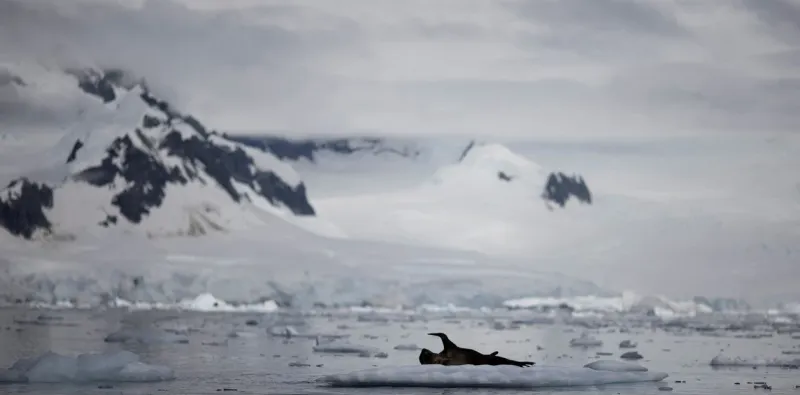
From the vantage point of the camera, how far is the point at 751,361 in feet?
33.9

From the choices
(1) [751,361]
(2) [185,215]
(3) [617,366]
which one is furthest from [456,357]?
(2) [185,215]

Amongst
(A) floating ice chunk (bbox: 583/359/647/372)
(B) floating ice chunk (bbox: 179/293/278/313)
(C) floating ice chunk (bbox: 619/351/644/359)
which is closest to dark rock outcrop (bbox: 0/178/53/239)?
(B) floating ice chunk (bbox: 179/293/278/313)

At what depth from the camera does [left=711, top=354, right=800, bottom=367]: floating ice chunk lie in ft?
33.6

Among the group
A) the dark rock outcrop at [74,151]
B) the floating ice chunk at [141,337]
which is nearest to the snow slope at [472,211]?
the floating ice chunk at [141,337]

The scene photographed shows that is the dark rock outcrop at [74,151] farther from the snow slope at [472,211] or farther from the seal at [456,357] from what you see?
the seal at [456,357]

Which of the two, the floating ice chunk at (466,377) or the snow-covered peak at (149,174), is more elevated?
the snow-covered peak at (149,174)

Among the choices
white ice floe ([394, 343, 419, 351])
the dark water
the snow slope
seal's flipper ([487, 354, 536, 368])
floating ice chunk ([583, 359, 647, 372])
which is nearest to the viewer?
the dark water

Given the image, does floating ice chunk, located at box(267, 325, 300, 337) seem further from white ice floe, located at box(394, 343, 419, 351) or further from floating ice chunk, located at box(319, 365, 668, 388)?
floating ice chunk, located at box(319, 365, 668, 388)

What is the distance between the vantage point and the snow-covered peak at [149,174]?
12047 mm

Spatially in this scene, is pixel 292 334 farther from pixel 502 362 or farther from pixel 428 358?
pixel 502 362

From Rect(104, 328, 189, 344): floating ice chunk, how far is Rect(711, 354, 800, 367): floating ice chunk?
18.9 feet

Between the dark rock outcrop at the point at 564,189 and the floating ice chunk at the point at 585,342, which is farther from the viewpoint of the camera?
the dark rock outcrop at the point at 564,189

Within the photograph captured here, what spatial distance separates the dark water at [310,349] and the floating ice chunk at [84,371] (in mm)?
160

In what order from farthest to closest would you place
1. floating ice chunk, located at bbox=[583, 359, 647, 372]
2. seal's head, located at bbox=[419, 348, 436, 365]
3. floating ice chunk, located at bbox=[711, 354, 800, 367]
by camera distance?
floating ice chunk, located at bbox=[711, 354, 800, 367] < floating ice chunk, located at bbox=[583, 359, 647, 372] < seal's head, located at bbox=[419, 348, 436, 365]
